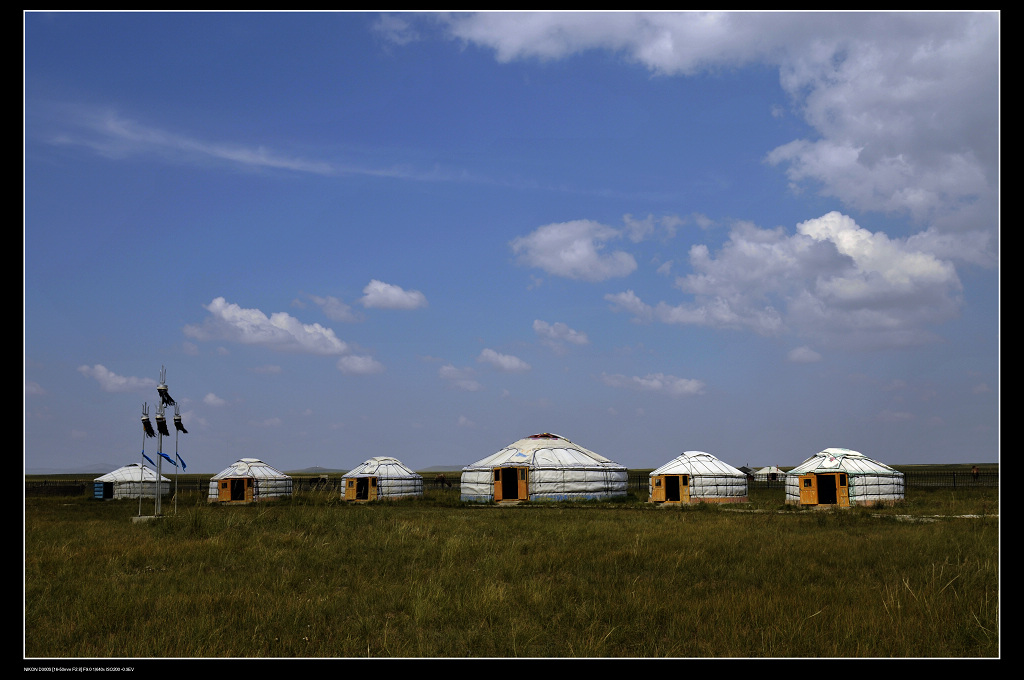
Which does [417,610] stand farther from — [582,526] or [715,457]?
[715,457]

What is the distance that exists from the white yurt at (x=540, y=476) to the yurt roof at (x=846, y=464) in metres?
7.73

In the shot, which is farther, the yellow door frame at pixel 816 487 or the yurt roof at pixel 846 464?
the yurt roof at pixel 846 464

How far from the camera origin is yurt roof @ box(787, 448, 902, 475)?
987 inches

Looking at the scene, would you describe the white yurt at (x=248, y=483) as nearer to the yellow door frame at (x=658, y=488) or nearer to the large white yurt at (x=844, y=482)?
the yellow door frame at (x=658, y=488)

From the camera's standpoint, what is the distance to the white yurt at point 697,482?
27.0 meters

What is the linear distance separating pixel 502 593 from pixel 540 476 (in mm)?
20645

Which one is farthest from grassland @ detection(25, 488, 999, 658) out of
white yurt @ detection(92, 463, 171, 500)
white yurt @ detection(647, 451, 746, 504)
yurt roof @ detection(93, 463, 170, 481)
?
yurt roof @ detection(93, 463, 170, 481)

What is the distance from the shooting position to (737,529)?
14.7 meters

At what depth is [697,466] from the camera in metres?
27.7

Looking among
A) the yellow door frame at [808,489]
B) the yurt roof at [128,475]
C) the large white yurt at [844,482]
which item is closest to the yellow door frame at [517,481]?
the large white yurt at [844,482]

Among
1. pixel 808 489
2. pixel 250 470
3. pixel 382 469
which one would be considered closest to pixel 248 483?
pixel 250 470

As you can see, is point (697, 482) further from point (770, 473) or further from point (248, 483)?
point (770, 473)

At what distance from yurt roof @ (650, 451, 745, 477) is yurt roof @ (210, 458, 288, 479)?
60.6 feet
